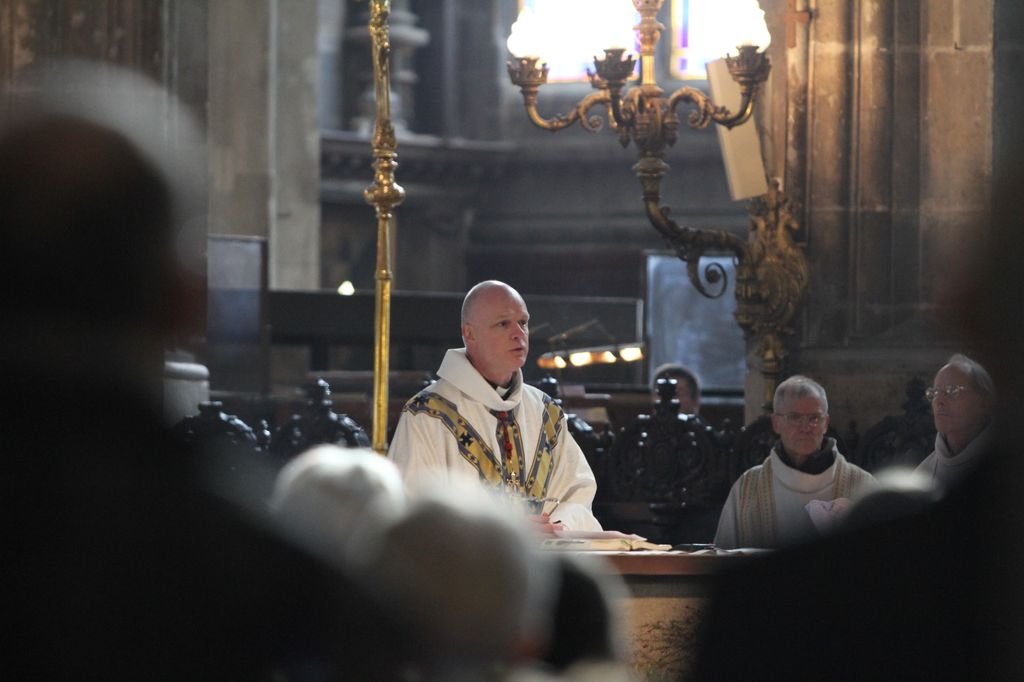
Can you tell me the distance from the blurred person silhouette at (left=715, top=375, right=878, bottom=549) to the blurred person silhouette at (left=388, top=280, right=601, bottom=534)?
0.59m

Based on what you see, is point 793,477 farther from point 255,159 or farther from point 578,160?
point 578,160

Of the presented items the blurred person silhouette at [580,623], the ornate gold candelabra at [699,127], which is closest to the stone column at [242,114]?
the ornate gold candelabra at [699,127]

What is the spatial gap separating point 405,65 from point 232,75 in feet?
17.2

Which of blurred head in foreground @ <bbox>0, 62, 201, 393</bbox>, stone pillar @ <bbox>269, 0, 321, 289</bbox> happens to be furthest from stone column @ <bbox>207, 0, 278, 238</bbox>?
blurred head in foreground @ <bbox>0, 62, 201, 393</bbox>

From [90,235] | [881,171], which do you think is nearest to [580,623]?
[90,235]

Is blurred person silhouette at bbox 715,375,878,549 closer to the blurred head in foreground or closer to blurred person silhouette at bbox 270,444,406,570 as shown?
blurred person silhouette at bbox 270,444,406,570

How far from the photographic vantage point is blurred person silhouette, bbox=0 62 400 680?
297 centimetres

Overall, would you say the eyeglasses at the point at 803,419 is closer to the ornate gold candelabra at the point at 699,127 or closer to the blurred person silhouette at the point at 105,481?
the ornate gold candelabra at the point at 699,127

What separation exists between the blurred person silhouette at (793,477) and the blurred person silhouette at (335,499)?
544cm

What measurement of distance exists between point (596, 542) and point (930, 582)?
14.1 feet

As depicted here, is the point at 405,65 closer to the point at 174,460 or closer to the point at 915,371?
the point at 915,371

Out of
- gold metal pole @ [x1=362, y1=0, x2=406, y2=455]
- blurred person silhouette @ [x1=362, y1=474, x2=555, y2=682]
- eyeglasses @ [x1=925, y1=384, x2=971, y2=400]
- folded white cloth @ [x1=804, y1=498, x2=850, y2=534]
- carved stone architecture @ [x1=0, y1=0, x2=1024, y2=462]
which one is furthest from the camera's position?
carved stone architecture @ [x1=0, y1=0, x2=1024, y2=462]

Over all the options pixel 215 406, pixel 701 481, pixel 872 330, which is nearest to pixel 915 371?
pixel 872 330

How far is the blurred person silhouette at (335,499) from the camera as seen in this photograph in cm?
298
